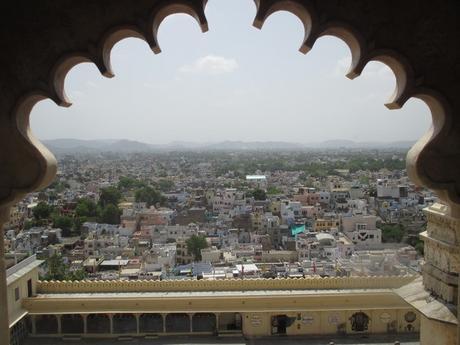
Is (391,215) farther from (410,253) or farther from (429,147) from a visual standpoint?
(429,147)

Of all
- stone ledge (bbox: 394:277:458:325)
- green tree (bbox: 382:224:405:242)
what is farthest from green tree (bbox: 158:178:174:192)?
stone ledge (bbox: 394:277:458:325)

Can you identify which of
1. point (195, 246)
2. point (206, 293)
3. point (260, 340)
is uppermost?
point (206, 293)

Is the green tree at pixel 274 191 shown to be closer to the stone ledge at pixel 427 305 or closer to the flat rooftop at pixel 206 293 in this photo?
the flat rooftop at pixel 206 293

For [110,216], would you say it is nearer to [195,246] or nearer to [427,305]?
[195,246]

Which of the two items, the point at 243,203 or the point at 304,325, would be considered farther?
the point at 243,203

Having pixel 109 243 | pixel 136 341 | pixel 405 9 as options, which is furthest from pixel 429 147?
pixel 109 243

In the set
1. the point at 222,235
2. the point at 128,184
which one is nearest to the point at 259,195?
the point at 222,235
